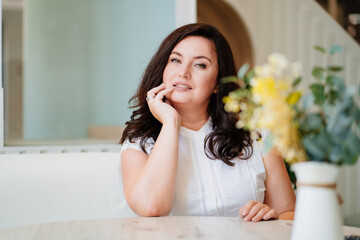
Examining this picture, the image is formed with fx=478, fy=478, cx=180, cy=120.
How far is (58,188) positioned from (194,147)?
51 cm

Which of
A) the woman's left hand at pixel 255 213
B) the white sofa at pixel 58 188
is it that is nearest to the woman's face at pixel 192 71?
the white sofa at pixel 58 188

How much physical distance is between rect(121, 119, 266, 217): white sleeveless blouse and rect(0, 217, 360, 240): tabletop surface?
38 centimetres

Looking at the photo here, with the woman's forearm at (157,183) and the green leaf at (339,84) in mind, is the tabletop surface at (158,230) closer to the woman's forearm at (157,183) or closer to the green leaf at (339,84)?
the woman's forearm at (157,183)

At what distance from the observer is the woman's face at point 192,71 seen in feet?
5.80

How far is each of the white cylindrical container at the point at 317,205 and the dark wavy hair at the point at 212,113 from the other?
2.95 ft

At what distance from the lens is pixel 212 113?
1.92 m

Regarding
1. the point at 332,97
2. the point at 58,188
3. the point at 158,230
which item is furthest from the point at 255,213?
the point at 58,188

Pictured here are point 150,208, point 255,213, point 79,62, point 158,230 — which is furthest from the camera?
point 79,62

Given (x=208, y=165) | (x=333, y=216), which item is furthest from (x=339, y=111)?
(x=208, y=165)

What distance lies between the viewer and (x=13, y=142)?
2471 mm

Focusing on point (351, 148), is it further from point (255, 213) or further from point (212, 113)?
point (212, 113)

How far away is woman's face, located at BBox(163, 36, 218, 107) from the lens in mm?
1769

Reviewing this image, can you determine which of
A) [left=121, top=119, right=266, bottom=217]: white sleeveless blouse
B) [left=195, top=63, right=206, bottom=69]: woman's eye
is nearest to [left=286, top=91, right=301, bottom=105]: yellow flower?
[left=121, top=119, right=266, bottom=217]: white sleeveless blouse

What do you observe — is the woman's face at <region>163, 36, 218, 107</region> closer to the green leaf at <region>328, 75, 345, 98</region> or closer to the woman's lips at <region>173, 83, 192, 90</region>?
the woman's lips at <region>173, 83, 192, 90</region>
